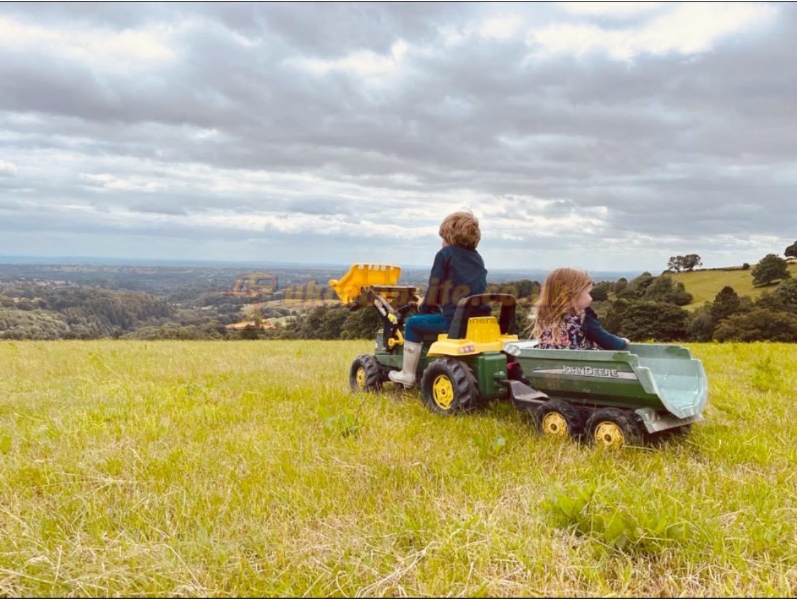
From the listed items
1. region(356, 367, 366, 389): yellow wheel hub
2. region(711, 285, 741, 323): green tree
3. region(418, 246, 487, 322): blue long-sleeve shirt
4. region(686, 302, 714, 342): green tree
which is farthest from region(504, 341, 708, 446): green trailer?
region(711, 285, 741, 323): green tree

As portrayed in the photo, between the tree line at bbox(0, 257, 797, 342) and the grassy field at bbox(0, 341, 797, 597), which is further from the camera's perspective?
the tree line at bbox(0, 257, 797, 342)

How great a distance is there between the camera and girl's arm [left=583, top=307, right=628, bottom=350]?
555 centimetres

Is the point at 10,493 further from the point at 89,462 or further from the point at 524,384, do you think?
the point at 524,384

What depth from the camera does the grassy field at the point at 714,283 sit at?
53.6 metres

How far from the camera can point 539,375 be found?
17.5 ft

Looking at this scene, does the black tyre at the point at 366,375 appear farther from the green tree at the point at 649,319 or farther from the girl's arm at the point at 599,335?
the green tree at the point at 649,319

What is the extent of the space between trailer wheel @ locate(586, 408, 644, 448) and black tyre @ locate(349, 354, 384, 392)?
3.41 meters

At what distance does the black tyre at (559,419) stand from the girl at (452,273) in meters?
1.71

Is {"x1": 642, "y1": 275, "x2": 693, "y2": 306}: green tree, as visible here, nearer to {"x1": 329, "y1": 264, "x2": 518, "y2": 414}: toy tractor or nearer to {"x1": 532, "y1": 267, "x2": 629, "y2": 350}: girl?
{"x1": 329, "y1": 264, "x2": 518, "y2": 414}: toy tractor

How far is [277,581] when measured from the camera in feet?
8.64

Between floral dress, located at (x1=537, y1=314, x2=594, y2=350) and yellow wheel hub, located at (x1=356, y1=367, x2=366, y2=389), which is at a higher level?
floral dress, located at (x1=537, y1=314, x2=594, y2=350)

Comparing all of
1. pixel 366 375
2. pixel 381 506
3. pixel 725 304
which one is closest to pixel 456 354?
pixel 366 375

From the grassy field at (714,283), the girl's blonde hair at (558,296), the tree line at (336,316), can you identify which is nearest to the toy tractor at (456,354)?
the girl's blonde hair at (558,296)

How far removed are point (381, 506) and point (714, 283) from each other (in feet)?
217
